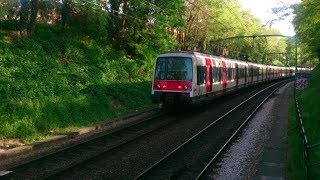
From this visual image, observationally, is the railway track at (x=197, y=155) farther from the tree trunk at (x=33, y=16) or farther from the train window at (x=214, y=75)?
the tree trunk at (x=33, y=16)

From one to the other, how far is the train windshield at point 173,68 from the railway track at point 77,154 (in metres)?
3.18

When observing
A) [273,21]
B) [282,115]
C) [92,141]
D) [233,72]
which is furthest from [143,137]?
[273,21]

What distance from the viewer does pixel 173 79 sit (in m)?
20.4

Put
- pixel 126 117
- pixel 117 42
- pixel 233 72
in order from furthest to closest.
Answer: pixel 233 72 → pixel 117 42 → pixel 126 117

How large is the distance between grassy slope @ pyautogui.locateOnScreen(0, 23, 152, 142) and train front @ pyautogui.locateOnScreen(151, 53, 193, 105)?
2.15m

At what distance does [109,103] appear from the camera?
20.6 metres

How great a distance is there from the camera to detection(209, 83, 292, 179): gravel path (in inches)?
416

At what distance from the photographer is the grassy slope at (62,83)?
15125mm

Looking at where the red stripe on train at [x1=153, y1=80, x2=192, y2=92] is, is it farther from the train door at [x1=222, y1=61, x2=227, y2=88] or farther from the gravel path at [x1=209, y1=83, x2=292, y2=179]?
the train door at [x1=222, y1=61, x2=227, y2=88]

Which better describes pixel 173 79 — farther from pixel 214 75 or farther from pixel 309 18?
pixel 309 18

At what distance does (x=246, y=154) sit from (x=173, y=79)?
8.38 metres

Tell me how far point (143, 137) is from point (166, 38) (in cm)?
1494

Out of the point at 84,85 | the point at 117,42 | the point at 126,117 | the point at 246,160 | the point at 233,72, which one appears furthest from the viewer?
the point at 233,72

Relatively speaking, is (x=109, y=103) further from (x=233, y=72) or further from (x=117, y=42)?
(x=233, y=72)
